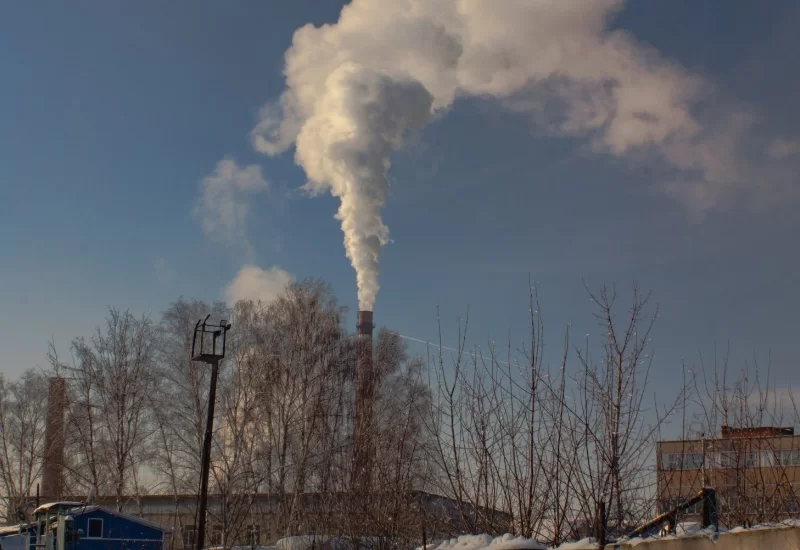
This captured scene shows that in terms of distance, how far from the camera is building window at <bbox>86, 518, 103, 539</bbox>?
24.3m

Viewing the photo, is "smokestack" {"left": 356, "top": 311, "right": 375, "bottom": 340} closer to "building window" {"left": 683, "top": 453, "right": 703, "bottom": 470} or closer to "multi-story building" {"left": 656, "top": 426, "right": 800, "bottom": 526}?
"multi-story building" {"left": 656, "top": 426, "right": 800, "bottom": 526}

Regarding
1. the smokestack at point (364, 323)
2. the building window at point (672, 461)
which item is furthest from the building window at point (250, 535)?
the building window at point (672, 461)

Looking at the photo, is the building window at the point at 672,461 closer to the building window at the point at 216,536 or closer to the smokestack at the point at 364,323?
the building window at the point at 216,536

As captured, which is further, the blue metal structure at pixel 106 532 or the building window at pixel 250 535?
the building window at pixel 250 535

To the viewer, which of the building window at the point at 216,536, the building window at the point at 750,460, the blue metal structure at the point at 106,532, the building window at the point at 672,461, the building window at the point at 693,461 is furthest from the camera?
the building window at the point at 216,536

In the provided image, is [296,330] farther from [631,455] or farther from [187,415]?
[631,455]

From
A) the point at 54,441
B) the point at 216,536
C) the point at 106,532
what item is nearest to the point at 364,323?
the point at 216,536

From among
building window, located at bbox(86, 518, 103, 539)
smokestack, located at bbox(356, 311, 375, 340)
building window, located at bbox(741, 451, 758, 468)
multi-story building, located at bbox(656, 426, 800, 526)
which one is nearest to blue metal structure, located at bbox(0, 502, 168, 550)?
building window, located at bbox(86, 518, 103, 539)

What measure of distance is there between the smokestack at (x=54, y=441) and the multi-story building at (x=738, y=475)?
2602 centimetres

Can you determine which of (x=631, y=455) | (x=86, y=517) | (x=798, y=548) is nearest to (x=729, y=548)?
(x=798, y=548)

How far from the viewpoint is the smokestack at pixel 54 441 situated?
98.6 feet

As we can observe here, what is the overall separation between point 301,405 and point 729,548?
82.6ft

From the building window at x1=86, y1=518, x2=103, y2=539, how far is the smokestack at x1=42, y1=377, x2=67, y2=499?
536 centimetres

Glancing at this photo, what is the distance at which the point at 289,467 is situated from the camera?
27.8 m
